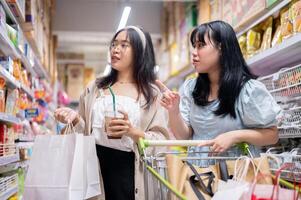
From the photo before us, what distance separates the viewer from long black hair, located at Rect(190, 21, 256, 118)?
1.81 m

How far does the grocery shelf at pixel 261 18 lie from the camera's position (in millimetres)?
2562

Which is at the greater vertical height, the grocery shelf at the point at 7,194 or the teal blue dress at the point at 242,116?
the teal blue dress at the point at 242,116

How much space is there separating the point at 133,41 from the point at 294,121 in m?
1.03

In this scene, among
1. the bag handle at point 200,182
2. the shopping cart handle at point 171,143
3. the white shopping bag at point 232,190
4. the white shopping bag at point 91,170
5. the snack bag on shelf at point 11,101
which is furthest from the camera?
the snack bag on shelf at point 11,101

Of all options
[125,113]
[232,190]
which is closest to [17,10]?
[125,113]

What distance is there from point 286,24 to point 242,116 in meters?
1.00

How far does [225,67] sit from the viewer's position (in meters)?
1.89

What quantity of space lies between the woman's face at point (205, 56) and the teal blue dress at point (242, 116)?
19cm

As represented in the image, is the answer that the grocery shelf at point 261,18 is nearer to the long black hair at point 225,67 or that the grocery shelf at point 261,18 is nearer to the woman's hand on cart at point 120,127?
the long black hair at point 225,67

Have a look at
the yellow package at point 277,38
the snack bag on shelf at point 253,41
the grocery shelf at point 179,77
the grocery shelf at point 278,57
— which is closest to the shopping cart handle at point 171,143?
the grocery shelf at point 278,57

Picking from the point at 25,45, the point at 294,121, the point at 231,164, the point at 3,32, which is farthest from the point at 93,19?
the point at 231,164

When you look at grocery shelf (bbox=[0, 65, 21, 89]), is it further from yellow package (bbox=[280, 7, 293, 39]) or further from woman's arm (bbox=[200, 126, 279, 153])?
yellow package (bbox=[280, 7, 293, 39])

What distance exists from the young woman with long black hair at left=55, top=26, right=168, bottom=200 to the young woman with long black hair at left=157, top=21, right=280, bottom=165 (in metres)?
0.17

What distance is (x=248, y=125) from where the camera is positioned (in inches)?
70.1
